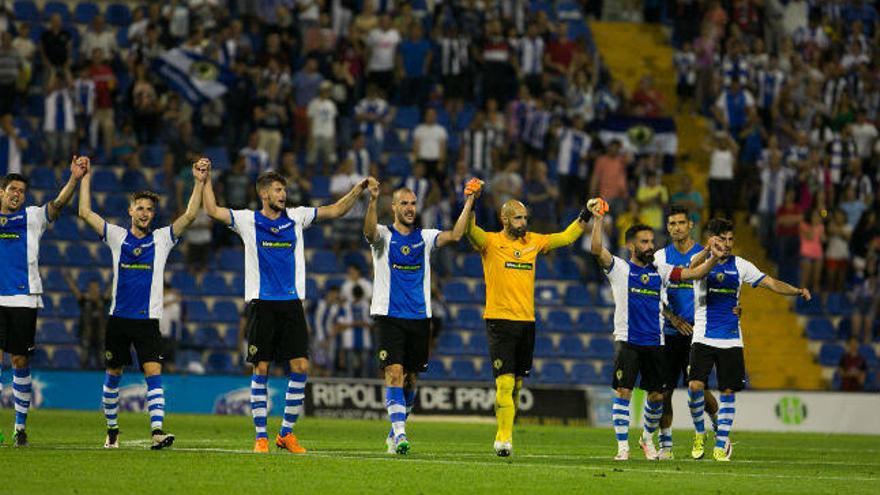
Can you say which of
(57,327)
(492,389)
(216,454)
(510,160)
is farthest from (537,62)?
(216,454)

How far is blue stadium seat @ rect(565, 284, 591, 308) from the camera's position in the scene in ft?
113

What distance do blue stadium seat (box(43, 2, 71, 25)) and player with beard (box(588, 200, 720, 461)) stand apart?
69.4ft

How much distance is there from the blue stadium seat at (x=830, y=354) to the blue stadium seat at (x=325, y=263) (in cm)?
992

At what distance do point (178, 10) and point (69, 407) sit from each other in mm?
9666

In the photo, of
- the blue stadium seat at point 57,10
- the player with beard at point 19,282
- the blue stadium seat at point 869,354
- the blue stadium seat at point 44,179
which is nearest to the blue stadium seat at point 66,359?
the blue stadium seat at point 44,179

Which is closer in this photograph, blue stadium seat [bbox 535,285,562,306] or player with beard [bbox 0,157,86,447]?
player with beard [bbox 0,157,86,447]

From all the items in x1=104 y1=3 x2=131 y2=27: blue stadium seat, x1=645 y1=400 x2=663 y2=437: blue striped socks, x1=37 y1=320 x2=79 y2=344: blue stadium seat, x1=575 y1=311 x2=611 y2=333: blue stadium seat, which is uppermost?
x1=104 y1=3 x2=131 y2=27: blue stadium seat

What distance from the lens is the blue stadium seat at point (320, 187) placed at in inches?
1361

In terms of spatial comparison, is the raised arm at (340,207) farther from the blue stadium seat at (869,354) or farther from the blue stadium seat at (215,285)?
the blue stadium seat at (869,354)

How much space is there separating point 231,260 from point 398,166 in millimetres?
4187

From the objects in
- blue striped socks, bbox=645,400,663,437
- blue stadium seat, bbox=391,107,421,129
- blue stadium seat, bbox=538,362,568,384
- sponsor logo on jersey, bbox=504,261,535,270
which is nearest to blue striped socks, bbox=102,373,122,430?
sponsor logo on jersey, bbox=504,261,535,270

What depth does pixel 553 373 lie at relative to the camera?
3328 cm

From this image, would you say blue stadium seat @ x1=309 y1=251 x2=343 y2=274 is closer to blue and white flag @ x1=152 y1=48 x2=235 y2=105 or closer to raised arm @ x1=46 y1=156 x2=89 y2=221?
blue and white flag @ x1=152 y1=48 x2=235 y2=105

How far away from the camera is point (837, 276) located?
35.7 meters
